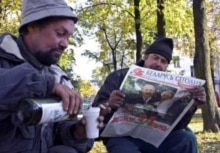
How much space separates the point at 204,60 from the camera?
403 inches

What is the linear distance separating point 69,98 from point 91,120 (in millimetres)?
365

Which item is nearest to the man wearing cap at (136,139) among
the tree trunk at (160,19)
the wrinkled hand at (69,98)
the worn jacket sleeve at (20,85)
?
the wrinkled hand at (69,98)

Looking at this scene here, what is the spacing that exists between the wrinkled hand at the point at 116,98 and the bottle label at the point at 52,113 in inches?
46.4

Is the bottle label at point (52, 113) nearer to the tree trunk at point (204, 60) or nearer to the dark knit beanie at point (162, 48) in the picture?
the dark knit beanie at point (162, 48)

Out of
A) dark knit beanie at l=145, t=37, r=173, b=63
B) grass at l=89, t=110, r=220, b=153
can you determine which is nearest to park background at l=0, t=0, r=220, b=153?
grass at l=89, t=110, r=220, b=153

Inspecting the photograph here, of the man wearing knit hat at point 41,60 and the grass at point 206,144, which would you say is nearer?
the man wearing knit hat at point 41,60

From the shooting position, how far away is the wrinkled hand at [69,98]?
1.97 metres

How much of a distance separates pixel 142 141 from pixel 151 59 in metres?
0.70

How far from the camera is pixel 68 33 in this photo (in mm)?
2350

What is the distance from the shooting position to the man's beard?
2309 mm

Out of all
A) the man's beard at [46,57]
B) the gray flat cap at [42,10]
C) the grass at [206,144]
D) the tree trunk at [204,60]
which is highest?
the gray flat cap at [42,10]

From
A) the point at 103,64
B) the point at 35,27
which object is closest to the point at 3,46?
the point at 35,27

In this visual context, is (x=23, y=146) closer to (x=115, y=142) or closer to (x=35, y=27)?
(x=35, y=27)

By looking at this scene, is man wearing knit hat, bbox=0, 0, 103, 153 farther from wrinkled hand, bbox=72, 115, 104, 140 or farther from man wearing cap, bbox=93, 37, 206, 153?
man wearing cap, bbox=93, 37, 206, 153
